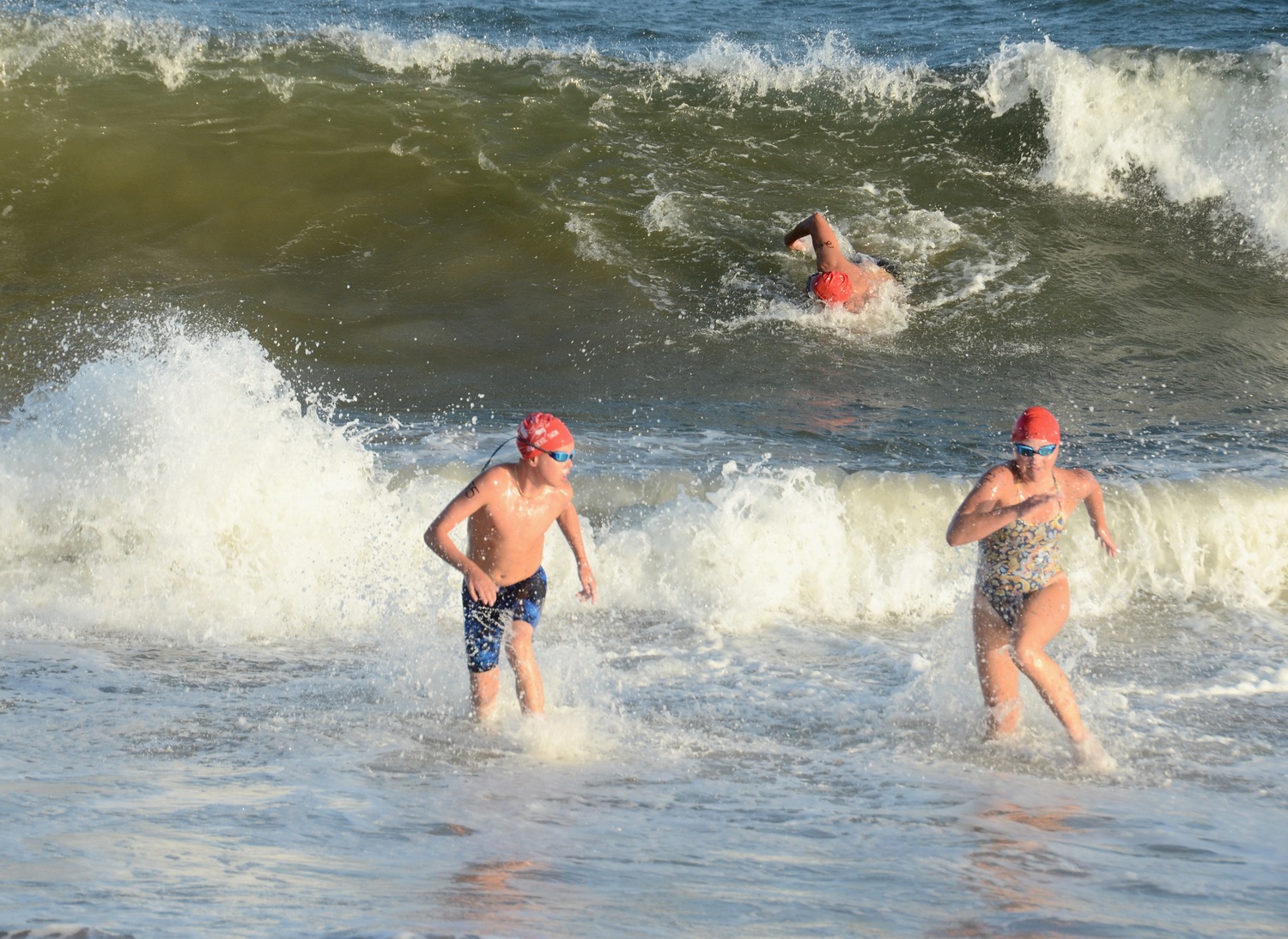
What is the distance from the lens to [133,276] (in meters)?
12.3

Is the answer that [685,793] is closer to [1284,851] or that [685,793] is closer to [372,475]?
[1284,851]

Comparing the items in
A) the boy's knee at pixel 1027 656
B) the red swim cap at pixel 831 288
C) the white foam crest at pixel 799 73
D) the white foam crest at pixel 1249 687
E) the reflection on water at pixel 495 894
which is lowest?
the reflection on water at pixel 495 894

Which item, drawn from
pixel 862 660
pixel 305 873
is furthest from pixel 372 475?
pixel 305 873

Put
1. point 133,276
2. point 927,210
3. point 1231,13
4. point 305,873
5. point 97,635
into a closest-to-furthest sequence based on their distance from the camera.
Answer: point 305,873 < point 97,635 < point 133,276 < point 927,210 < point 1231,13

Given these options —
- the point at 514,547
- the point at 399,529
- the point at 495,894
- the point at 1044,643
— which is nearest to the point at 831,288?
the point at 399,529

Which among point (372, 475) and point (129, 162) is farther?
point (129, 162)

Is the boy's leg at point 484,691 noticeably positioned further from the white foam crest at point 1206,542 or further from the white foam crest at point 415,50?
the white foam crest at point 415,50

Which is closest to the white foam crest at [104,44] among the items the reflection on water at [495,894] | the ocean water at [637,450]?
the ocean water at [637,450]

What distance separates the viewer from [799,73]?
53.7ft

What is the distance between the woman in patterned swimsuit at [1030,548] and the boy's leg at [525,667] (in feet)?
6.14

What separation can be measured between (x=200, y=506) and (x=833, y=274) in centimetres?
594

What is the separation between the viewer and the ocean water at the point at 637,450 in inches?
174

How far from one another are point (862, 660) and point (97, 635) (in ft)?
13.3

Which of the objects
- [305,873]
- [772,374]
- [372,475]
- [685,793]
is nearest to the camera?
[305,873]
